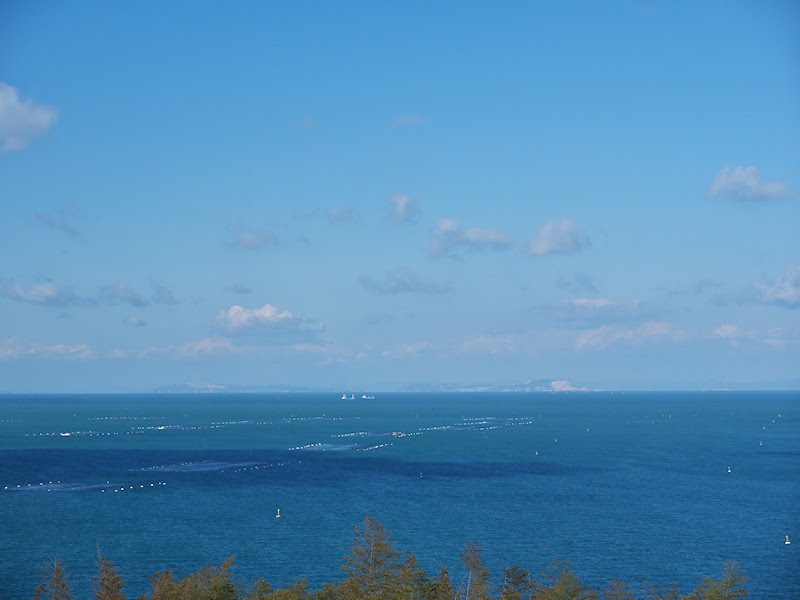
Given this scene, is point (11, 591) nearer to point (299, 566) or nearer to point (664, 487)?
point (299, 566)

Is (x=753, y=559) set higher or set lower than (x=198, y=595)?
lower

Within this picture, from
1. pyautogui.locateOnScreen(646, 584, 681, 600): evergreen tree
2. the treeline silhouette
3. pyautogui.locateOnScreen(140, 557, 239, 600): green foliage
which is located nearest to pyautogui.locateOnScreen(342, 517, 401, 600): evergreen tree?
the treeline silhouette

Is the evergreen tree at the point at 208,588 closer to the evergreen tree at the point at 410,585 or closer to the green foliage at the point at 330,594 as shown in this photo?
the green foliage at the point at 330,594

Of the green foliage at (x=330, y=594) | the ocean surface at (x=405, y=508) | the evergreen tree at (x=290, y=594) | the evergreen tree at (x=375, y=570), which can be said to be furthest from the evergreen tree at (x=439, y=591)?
the ocean surface at (x=405, y=508)

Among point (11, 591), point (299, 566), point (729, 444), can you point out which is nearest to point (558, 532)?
point (299, 566)

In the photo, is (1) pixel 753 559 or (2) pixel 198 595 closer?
(2) pixel 198 595

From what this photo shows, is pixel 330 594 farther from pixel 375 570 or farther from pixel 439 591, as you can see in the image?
pixel 439 591

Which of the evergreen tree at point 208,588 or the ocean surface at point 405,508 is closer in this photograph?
the evergreen tree at point 208,588

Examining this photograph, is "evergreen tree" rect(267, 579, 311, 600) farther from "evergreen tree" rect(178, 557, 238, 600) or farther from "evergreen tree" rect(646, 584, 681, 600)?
"evergreen tree" rect(646, 584, 681, 600)
